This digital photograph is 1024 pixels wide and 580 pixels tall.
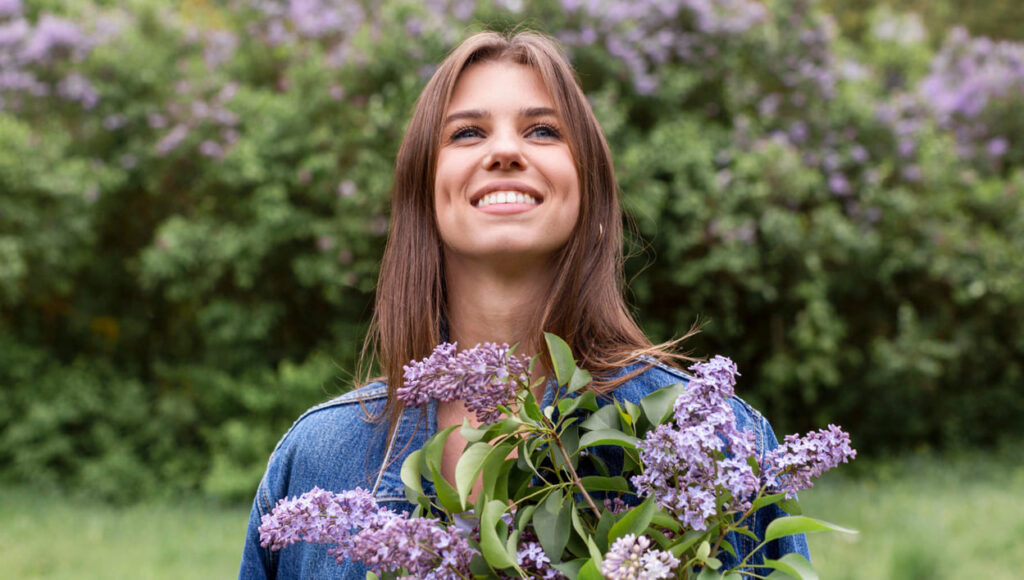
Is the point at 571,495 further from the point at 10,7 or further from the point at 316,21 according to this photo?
the point at 10,7

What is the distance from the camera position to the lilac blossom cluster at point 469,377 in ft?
3.58

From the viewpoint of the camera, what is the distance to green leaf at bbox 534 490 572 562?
109 centimetres

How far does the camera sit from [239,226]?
604cm

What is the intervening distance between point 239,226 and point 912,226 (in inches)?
171

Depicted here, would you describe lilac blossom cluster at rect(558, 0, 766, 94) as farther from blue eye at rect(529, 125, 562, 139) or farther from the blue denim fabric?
the blue denim fabric

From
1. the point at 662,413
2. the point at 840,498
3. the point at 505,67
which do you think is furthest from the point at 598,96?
the point at 662,413

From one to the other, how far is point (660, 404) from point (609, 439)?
9cm

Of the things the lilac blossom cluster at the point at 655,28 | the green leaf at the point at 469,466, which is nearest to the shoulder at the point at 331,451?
the green leaf at the point at 469,466

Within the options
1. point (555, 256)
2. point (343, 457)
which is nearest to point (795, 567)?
point (555, 256)

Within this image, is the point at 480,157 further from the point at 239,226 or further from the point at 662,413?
the point at 239,226

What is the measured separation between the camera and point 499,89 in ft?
5.57

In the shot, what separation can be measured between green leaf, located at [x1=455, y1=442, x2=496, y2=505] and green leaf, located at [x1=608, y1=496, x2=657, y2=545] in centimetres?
17

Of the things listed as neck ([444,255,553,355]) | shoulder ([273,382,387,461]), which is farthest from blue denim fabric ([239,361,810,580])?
neck ([444,255,553,355])

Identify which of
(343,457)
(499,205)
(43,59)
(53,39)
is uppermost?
(53,39)
